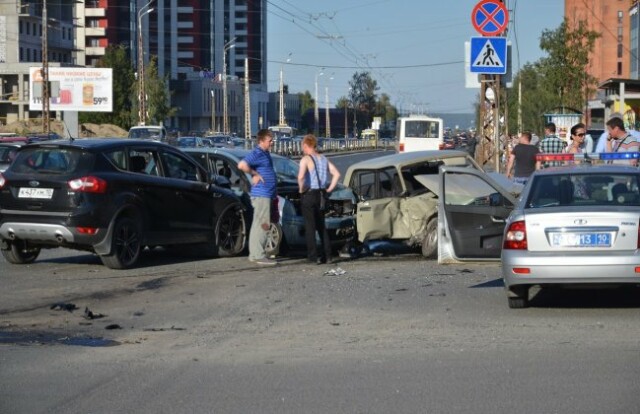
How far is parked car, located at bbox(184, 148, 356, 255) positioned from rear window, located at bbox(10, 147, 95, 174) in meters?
3.07

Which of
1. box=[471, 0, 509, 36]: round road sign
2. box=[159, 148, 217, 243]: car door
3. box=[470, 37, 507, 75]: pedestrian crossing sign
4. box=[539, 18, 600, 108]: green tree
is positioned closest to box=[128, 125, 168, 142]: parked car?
box=[539, 18, 600, 108]: green tree

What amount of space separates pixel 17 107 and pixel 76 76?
3546cm

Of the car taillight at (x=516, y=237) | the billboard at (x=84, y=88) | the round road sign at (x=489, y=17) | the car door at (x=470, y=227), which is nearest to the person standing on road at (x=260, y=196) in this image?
the car door at (x=470, y=227)

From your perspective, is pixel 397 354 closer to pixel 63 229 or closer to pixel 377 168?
pixel 63 229

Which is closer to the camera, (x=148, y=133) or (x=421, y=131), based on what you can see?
(x=421, y=131)

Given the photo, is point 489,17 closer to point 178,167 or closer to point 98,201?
point 178,167

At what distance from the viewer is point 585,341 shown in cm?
878

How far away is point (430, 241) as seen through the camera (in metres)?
15.0

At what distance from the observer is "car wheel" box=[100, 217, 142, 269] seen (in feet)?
44.6

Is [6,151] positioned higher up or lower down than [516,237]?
higher up

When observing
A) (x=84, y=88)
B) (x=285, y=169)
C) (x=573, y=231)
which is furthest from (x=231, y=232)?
(x=84, y=88)

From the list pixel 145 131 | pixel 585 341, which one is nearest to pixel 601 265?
pixel 585 341

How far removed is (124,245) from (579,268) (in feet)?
20.6

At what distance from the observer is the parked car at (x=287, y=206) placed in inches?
619
